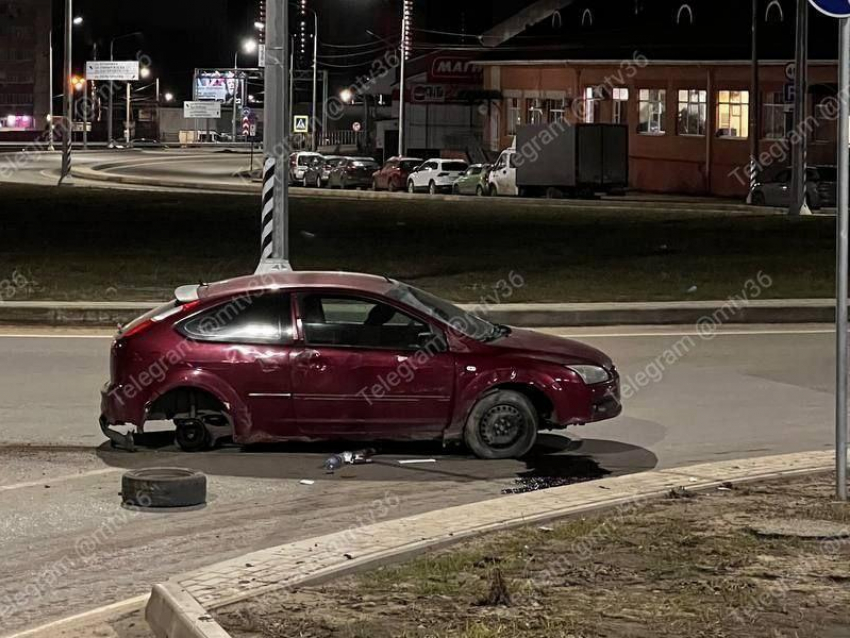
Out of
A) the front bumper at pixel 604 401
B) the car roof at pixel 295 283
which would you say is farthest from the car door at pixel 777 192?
the car roof at pixel 295 283

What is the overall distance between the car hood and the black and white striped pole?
525cm

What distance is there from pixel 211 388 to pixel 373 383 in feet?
3.79

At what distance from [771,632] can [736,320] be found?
12.9 metres

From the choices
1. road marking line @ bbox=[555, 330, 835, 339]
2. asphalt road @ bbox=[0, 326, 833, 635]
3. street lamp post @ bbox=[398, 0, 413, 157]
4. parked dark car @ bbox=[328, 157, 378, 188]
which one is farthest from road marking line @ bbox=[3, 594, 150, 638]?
street lamp post @ bbox=[398, 0, 413, 157]

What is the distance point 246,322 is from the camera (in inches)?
450

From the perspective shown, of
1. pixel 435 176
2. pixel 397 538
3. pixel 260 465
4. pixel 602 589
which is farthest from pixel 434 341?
pixel 435 176

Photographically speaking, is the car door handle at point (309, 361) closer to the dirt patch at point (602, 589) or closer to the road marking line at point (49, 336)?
the dirt patch at point (602, 589)

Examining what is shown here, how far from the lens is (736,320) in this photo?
19.2m

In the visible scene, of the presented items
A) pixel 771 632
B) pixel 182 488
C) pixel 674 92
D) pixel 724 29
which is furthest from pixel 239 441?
pixel 724 29

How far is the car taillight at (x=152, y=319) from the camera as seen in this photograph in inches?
453

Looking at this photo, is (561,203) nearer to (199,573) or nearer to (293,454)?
(293,454)

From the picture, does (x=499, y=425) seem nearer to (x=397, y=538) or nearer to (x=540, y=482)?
(x=540, y=482)

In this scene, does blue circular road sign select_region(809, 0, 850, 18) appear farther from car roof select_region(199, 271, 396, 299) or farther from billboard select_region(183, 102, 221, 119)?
billboard select_region(183, 102, 221, 119)

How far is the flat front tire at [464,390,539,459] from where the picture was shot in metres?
11.3
